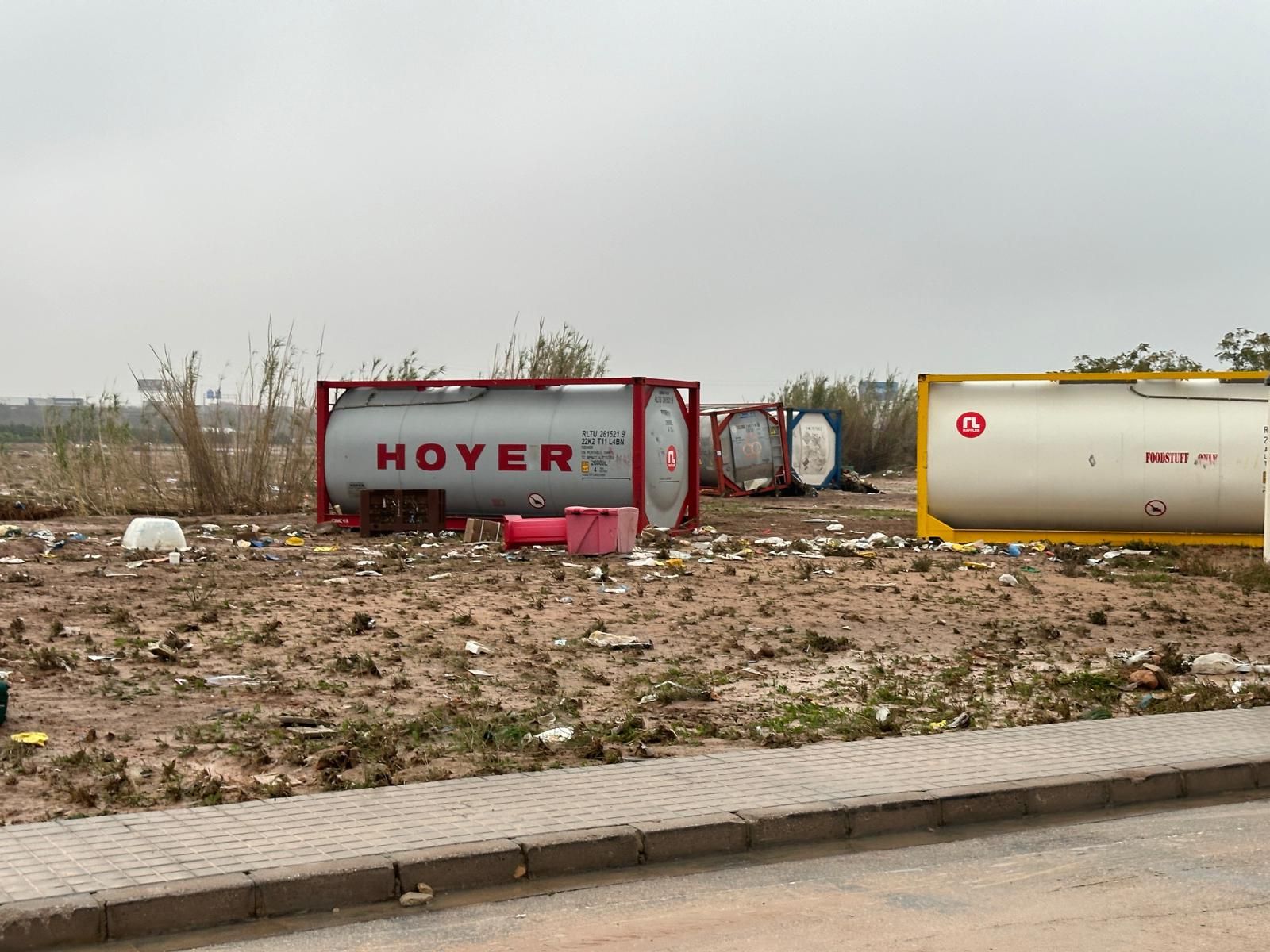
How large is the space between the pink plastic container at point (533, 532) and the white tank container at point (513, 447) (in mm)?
1723

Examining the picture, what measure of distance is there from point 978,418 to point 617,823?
1417cm

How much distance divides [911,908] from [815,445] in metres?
29.2

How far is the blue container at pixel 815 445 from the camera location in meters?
33.4

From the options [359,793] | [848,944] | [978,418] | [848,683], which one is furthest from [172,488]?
[848,944]

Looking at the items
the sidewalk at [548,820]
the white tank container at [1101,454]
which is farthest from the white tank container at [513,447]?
the sidewalk at [548,820]

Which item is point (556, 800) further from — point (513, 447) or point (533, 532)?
point (513, 447)

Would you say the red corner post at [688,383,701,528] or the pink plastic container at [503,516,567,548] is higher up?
the red corner post at [688,383,701,528]

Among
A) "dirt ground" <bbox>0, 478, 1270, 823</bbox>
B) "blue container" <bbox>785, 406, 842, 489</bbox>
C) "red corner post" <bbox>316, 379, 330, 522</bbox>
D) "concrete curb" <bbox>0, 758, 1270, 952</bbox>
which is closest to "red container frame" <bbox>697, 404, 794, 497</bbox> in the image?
"blue container" <bbox>785, 406, 842, 489</bbox>

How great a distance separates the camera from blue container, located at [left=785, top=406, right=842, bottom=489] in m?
33.4

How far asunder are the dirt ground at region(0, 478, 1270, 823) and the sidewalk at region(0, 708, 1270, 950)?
1.49ft

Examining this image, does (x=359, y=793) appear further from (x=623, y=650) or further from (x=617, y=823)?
(x=623, y=650)

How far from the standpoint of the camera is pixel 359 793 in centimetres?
598

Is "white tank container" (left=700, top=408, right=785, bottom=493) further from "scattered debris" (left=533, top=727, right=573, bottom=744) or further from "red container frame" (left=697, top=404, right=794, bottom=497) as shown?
"scattered debris" (left=533, top=727, right=573, bottom=744)

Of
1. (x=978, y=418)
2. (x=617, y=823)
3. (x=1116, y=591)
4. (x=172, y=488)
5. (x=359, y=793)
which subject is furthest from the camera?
(x=172, y=488)
